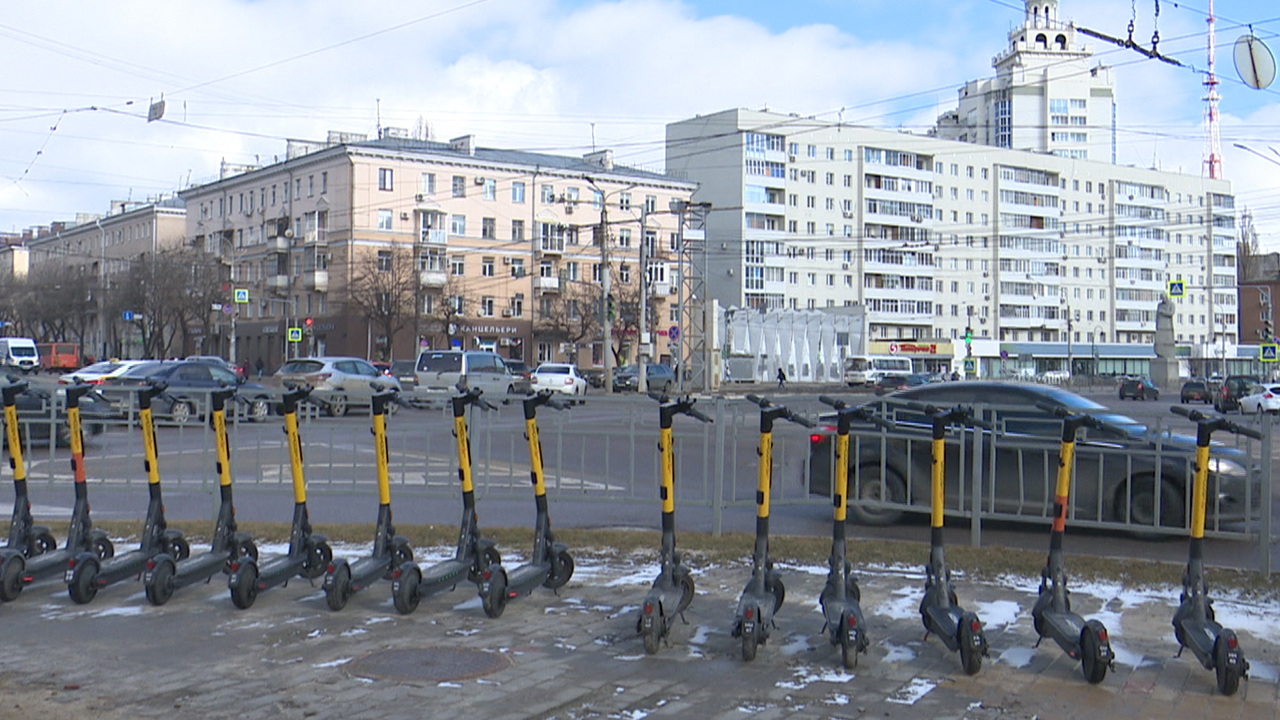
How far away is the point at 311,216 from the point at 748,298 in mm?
34370

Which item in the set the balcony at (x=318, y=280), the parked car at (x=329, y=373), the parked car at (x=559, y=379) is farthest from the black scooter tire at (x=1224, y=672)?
the balcony at (x=318, y=280)

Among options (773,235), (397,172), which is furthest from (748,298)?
(397,172)

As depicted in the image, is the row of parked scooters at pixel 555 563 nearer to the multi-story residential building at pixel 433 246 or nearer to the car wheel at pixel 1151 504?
the car wheel at pixel 1151 504

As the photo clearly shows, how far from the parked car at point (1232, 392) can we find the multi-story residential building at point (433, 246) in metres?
30.4

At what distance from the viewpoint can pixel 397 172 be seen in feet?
222

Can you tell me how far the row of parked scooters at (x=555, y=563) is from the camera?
6.21 m

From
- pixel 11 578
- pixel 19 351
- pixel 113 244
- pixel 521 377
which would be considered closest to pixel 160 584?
pixel 11 578

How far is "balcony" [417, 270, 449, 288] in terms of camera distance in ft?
222

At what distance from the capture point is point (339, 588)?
296 inches

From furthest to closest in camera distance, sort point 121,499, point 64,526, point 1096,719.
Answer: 1. point 121,499
2. point 64,526
3. point 1096,719

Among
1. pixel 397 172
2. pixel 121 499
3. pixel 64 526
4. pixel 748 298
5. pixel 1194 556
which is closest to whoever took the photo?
pixel 1194 556

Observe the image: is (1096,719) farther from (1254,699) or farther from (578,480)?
(578,480)

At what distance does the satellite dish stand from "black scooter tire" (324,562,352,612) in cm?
1503

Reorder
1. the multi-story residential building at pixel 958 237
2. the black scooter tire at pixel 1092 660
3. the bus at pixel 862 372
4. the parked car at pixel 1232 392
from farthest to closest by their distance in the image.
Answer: the multi-story residential building at pixel 958 237
the bus at pixel 862 372
the parked car at pixel 1232 392
the black scooter tire at pixel 1092 660
